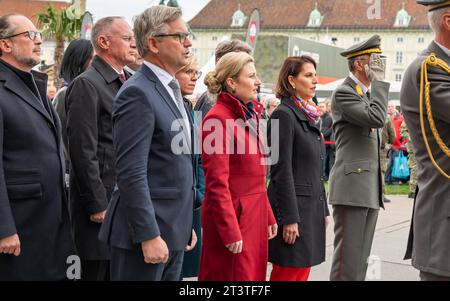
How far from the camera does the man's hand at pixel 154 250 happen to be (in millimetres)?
2871

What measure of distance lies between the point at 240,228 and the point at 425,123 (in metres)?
1.34

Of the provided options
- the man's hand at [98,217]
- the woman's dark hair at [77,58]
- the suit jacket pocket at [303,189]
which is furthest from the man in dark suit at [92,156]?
the suit jacket pocket at [303,189]

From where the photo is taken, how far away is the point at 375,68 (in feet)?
15.8

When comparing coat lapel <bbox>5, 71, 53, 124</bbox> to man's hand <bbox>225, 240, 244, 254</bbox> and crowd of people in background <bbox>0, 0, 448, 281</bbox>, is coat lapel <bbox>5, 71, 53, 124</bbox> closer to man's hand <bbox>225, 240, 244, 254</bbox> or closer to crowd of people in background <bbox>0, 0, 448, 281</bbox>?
crowd of people in background <bbox>0, 0, 448, 281</bbox>

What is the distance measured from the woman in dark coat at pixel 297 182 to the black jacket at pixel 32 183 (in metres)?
1.44

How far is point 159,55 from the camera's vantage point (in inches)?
126

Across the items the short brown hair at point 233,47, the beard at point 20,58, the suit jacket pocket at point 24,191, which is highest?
the beard at point 20,58

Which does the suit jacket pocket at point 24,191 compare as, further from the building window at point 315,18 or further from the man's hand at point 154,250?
the building window at point 315,18

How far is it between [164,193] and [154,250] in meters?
0.28

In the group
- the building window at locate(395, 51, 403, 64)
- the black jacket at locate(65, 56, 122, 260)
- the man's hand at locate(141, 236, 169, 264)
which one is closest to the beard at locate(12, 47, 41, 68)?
the black jacket at locate(65, 56, 122, 260)

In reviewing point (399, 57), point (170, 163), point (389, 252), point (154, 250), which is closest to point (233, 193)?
point (170, 163)

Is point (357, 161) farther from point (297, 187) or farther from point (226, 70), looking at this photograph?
point (226, 70)

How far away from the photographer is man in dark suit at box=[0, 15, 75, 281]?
3350mm
